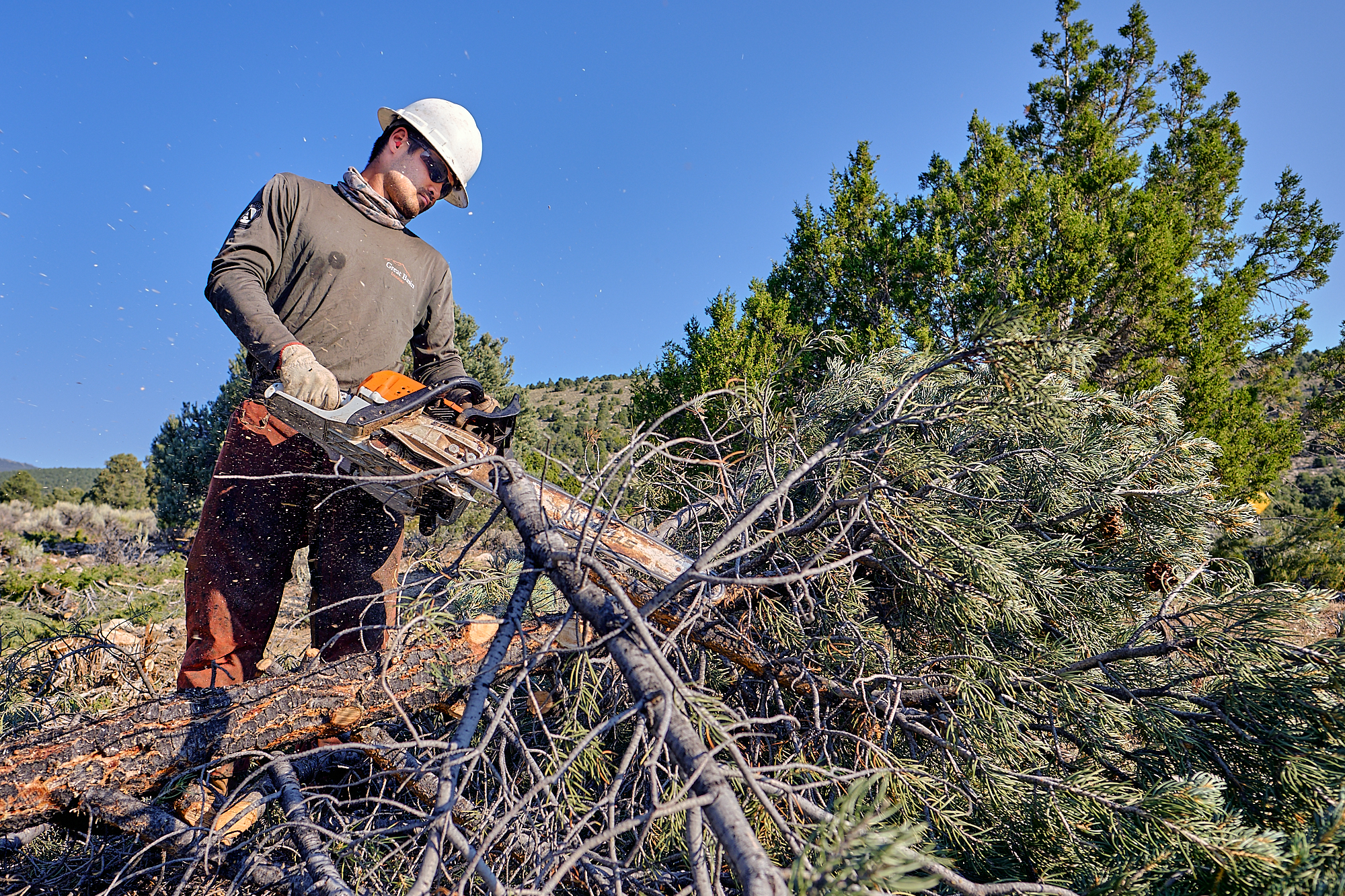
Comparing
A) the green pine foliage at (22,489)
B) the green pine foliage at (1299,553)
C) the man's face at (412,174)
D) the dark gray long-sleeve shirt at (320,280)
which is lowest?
the green pine foliage at (1299,553)

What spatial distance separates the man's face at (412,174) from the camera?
2443 mm

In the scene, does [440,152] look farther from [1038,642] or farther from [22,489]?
[22,489]

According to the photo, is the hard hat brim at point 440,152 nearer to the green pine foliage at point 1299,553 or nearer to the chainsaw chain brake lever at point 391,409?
the chainsaw chain brake lever at point 391,409

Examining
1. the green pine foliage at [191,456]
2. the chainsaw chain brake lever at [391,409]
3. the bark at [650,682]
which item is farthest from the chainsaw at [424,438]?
the green pine foliage at [191,456]

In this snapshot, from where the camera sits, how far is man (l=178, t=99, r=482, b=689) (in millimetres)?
2250

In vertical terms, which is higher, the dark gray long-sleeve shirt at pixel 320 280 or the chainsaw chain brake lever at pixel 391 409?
the dark gray long-sleeve shirt at pixel 320 280

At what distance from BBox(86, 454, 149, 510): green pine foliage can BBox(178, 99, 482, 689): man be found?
21.5 m

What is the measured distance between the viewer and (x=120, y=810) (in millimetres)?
1659

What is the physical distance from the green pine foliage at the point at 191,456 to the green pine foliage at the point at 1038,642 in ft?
42.9

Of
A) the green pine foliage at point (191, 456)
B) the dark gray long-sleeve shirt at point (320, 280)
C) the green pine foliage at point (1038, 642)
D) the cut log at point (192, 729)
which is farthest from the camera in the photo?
the green pine foliage at point (191, 456)

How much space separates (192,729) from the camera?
172cm

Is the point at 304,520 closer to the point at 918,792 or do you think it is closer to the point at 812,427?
the point at 812,427

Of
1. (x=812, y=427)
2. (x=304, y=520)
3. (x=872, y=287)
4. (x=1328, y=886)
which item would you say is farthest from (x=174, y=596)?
(x=872, y=287)

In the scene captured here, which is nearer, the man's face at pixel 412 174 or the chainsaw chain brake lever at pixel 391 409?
the chainsaw chain brake lever at pixel 391 409
